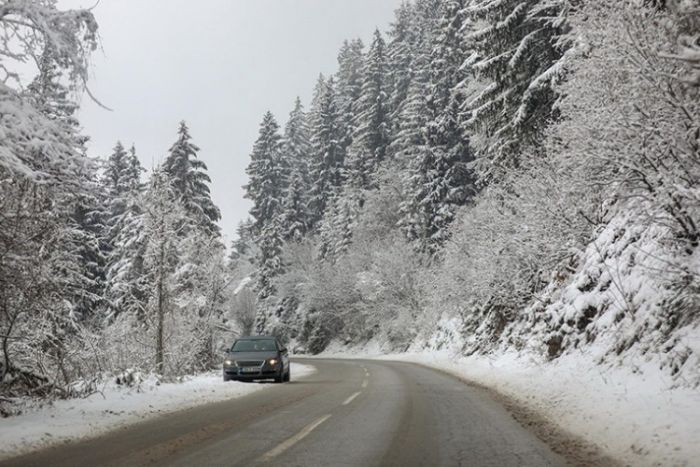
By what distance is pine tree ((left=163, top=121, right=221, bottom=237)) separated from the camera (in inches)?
1543

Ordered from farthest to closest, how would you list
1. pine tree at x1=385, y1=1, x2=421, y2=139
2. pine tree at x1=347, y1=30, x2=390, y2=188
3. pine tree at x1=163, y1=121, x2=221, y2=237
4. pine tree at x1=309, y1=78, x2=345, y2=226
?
pine tree at x1=309, y1=78, x2=345, y2=226
pine tree at x1=385, y1=1, x2=421, y2=139
pine tree at x1=347, y1=30, x2=390, y2=188
pine tree at x1=163, y1=121, x2=221, y2=237

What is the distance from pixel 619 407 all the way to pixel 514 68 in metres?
17.6

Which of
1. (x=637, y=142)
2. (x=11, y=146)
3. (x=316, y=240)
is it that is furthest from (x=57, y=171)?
(x=316, y=240)

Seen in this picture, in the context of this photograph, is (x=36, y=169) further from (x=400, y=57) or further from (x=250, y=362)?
(x=400, y=57)

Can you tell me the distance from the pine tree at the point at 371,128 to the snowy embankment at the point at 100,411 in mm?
44408

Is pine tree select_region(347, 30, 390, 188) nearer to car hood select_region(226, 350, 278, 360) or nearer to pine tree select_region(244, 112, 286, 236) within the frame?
pine tree select_region(244, 112, 286, 236)

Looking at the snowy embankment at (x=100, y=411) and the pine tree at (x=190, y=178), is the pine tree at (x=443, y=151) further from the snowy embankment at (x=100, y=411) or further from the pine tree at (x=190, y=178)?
the snowy embankment at (x=100, y=411)

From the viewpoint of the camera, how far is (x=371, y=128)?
198 feet

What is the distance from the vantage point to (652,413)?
686cm

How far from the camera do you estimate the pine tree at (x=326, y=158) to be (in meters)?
67.8

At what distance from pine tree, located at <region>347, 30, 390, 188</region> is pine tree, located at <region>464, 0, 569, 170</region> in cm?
3363

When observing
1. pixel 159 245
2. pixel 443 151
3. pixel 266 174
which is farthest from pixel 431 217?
pixel 266 174

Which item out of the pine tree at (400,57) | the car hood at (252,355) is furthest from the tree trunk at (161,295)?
the pine tree at (400,57)

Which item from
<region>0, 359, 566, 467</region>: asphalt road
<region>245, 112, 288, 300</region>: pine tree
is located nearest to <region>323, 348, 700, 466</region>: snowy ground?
<region>0, 359, 566, 467</region>: asphalt road
